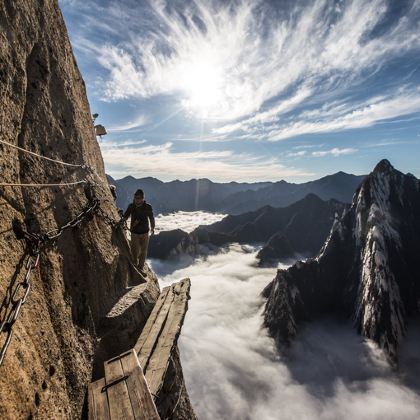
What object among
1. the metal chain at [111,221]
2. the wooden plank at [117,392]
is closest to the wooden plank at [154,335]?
the wooden plank at [117,392]

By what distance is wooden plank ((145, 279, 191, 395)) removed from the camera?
302 inches

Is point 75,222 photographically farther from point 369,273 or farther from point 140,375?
point 369,273

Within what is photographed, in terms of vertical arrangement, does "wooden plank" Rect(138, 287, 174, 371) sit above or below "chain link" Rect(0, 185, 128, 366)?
below

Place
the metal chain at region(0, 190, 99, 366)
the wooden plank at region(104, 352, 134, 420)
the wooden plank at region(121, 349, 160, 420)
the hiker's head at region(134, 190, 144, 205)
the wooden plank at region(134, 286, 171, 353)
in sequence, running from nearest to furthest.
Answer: the metal chain at region(0, 190, 99, 366), the wooden plank at region(121, 349, 160, 420), the wooden plank at region(104, 352, 134, 420), the wooden plank at region(134, 286, 171, 353), the hiker's head at region(134, 190, 144, 205)

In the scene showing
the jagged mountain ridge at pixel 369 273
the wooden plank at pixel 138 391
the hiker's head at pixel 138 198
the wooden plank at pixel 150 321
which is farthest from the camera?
the jagged mountain ridge at pixel 369 273

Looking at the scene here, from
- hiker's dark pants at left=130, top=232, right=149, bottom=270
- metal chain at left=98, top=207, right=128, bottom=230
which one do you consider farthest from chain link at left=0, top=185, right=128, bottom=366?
hiker's dark pants at left=130, top=232, right=149, bottom=270

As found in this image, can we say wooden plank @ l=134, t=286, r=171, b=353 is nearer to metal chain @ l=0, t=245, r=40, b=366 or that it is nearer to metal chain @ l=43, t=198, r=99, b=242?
metal chain @ l=43, t=198, r=99, b=242

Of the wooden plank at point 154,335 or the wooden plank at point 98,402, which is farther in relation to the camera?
the wooden plank at point 154,335

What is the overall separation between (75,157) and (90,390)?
712 cm

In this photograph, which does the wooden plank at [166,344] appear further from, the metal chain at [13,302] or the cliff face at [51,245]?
the metal chain at [13,302]

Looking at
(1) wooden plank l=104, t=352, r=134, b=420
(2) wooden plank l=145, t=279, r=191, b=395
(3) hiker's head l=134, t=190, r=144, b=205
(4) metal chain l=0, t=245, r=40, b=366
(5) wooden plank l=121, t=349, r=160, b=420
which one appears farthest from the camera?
(3) hiker's head l=134, t=190, r=144, b=205

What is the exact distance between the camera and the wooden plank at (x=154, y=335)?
8430mm

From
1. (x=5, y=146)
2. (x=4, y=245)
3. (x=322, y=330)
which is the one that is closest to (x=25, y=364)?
(x=4, y=245)

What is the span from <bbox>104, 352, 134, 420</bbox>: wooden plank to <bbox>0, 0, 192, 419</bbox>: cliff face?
0.63m
